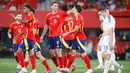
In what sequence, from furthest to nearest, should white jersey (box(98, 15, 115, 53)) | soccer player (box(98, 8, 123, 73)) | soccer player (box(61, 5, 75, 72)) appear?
soccer player (box(61, 5, 75, 72)), white jersey (box(98, 15, 115, 53)), soccer player (box(98, 8, 123, 73))

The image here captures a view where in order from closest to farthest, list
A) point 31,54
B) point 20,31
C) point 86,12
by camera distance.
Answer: point 31,54 → point 20,31 → point 86,12

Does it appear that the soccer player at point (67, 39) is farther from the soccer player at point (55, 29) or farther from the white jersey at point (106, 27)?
the white jersey at point (106, 27)

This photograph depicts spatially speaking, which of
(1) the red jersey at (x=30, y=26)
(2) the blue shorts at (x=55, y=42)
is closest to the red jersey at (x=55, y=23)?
(2) the blue shorts at (x=55, y=42)

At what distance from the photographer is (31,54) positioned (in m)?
16.9

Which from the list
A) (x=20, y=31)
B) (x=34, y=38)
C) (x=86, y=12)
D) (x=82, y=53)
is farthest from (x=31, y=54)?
(x=86, y=12)

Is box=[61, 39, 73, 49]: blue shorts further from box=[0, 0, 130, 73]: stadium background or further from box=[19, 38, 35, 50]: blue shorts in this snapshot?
box=[0, 0, 130, 73]: stadium background

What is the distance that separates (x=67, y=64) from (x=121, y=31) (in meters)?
18.8

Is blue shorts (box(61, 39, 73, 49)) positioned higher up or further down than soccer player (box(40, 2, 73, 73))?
A: further down

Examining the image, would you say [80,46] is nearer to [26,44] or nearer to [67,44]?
[67,44]

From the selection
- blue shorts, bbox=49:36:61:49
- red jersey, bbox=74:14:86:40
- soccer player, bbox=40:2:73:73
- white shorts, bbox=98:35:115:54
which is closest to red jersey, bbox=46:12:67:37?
soccer player, bbox=40:2:73:73

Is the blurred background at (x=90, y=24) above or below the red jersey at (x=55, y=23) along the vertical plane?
below

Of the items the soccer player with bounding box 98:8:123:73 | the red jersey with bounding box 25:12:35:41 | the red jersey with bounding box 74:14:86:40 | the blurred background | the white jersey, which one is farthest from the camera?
the blurred background

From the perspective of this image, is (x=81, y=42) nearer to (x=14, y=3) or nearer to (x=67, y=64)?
(x=67, y=64)

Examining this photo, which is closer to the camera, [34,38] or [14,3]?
[34,38]
